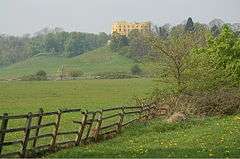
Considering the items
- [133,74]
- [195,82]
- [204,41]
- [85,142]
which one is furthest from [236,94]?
[133,74]

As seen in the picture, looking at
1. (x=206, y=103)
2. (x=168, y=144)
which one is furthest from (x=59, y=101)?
(x=168, y=144)

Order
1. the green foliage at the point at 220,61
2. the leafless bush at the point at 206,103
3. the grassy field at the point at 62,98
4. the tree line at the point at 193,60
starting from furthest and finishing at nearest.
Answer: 1. the grassy field at the point at 62,98
2. the green foliage at the point at 220,61
3. the tree line at the point at 193,60
4. the leafless bush at the point at 206,103

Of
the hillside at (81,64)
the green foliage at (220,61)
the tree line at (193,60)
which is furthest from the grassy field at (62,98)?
the hillside at (81,64)

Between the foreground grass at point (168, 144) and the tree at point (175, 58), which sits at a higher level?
the tree at point (175, 58)

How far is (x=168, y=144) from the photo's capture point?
1856 centimetres

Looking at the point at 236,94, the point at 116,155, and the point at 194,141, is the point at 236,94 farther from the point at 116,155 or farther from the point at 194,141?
the point at 116,155

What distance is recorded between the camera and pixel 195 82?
34688mm

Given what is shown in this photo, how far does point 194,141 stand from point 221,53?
64.8 feet

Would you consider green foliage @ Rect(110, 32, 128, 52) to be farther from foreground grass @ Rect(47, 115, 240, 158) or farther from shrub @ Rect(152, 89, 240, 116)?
foreground grass @ Rect(47, 115, 240, 158)

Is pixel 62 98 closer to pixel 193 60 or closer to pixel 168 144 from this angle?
pixel 193 60

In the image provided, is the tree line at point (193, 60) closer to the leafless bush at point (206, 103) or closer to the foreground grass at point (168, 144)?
the leafless bush at point (206, 103)

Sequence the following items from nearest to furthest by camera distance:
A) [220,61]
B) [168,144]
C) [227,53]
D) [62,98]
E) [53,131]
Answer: [53,131] → [168,144] → [220,61] → [227,53] → [62,98]

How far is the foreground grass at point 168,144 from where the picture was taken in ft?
53.3

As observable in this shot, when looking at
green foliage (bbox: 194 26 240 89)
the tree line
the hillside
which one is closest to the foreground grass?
the tree line
